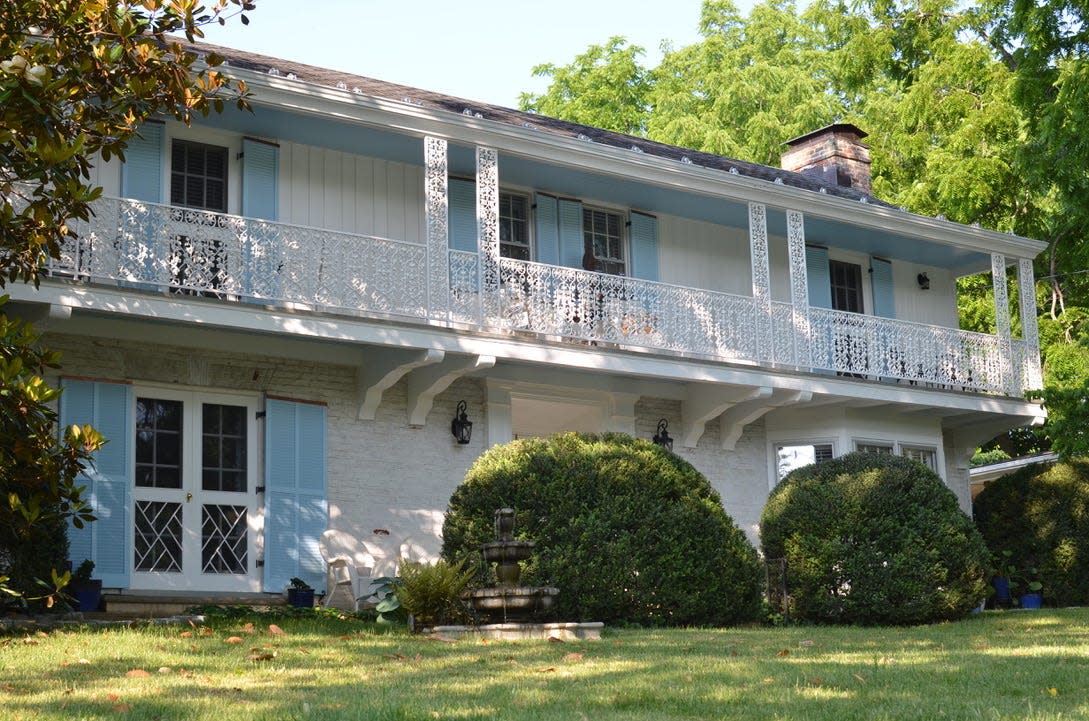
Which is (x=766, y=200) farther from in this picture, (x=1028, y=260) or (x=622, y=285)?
(x=1028, y=260)

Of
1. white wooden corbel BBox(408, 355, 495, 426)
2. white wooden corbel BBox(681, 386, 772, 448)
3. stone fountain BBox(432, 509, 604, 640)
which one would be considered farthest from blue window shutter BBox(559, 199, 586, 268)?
stone fountain BBox(432, 509, 604, 640)

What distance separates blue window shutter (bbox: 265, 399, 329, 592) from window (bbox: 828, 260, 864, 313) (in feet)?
27.4

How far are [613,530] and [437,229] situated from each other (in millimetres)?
3903

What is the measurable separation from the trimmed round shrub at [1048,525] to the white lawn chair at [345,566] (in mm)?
8856

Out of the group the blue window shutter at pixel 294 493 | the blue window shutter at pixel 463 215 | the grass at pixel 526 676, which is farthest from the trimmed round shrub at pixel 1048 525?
the blue window shutter at pixel 294 493

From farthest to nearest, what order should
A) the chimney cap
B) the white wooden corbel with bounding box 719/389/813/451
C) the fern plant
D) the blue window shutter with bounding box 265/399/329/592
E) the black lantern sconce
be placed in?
the chimney cap < the black lantern sconce < the white wooden corbel with bounding box 719/389/813/451 < the blue window shutter with bounding box 265/399/329/592 < the fern plant

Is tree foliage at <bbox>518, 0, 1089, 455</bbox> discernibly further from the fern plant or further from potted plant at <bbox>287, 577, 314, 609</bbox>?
potted plant at <bbox>287, 577, 314, 609</bbox>

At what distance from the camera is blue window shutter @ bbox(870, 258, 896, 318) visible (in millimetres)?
19594

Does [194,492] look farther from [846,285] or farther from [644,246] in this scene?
[846,285]

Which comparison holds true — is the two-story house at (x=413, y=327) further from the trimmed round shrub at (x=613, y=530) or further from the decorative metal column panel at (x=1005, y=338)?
the trimmed round shrub at (x=613, y=530)

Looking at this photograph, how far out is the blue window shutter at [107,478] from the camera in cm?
1286

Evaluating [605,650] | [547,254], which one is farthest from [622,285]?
[605,650]

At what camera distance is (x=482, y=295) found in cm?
1450

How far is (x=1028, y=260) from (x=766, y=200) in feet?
16.7
